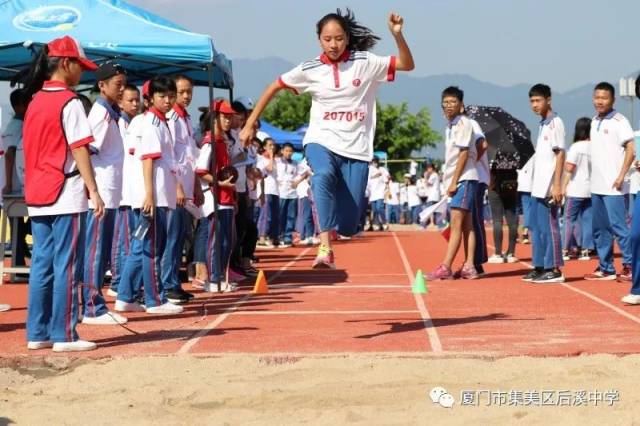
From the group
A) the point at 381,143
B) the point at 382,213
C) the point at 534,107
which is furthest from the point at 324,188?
the point at 381,143

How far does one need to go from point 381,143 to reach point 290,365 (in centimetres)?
7615

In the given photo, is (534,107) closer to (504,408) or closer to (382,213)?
(504,408)

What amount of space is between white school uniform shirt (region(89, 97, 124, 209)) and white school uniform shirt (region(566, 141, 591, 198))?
7721 millimetres

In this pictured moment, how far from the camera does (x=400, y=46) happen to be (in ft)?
26.3

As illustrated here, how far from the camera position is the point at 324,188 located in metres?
8.00

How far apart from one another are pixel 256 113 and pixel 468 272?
16.1 ft

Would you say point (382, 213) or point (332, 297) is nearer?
point (332, 297)

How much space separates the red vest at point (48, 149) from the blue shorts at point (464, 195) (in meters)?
6.04

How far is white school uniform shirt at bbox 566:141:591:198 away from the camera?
14430 millimetres

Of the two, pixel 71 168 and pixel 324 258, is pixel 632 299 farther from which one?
pixel 71 168

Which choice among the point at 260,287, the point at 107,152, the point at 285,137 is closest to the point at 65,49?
the point at 107,152

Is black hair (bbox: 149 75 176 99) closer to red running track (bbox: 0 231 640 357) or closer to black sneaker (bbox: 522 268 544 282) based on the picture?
red running track (bbox: 0 231 640 357)

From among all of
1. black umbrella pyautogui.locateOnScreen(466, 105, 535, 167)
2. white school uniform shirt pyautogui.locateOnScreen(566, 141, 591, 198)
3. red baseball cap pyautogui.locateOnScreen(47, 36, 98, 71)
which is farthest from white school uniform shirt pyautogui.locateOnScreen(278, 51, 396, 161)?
black umbrella pyautogui.locateOnScreen(466, 105, 535, 167)

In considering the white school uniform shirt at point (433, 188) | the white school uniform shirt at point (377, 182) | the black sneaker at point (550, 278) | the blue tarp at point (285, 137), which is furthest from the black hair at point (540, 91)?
the white school uniform shirt at point (433, 188)
